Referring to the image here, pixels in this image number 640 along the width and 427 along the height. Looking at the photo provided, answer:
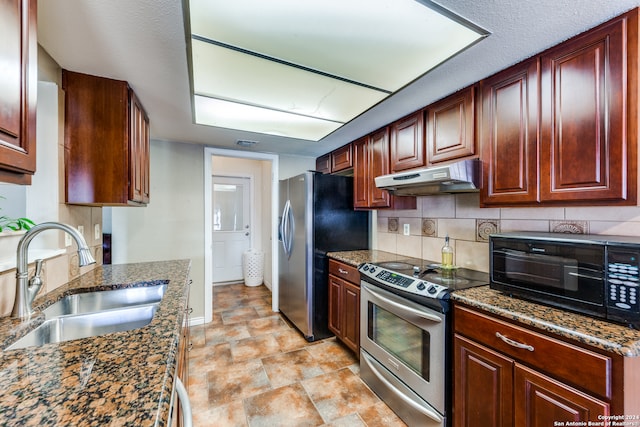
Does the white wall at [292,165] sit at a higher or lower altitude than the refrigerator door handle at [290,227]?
higher

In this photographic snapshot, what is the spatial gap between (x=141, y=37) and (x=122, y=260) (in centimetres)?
243

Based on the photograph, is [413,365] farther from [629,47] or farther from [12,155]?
[12,155]

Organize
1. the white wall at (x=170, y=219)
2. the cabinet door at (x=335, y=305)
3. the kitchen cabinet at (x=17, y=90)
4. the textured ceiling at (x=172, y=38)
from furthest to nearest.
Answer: the white wall at (x=170, y=219)
the cabinet door at (x=335, y=305)
the textured ceiling at (x=172, y=38)
the kitchen cabinet at (x=17, y=90)

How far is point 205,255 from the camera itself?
10.3 ft

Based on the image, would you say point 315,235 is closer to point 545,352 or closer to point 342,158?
point 342,158

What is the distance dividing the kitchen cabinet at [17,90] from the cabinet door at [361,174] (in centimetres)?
227

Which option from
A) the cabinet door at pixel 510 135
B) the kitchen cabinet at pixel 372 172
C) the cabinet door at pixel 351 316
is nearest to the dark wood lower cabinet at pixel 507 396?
the cabinet door at pixel 510 135

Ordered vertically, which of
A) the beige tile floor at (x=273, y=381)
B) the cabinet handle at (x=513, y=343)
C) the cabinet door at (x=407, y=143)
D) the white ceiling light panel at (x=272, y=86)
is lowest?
the beige tile floor at (x=273, y=381)

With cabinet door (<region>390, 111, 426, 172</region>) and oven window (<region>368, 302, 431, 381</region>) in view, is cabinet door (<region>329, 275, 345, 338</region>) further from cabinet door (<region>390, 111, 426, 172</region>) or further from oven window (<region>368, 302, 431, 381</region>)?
cabinet door (<region>390, 111, 426, 172</region>)

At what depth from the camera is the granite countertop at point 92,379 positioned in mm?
543

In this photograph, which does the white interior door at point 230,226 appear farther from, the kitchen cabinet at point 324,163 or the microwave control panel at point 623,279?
the microwave control panel at point 623,279

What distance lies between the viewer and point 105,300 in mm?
1496

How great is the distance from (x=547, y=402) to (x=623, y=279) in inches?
21.8

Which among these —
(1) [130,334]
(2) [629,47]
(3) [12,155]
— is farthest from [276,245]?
(2) [629,47]
